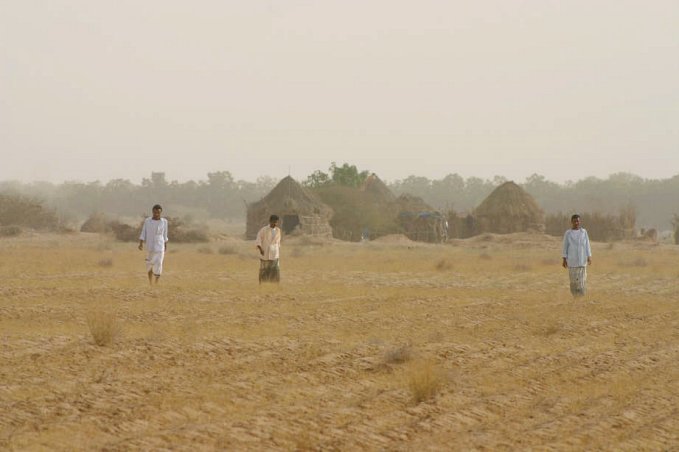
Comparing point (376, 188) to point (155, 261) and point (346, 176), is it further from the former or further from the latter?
point (155, 261)

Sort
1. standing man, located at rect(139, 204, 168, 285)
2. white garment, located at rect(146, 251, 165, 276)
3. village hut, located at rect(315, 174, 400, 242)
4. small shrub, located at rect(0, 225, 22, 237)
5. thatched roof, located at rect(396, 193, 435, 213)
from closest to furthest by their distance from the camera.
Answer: standing man, located at rect(139, 204, 168, 285) < white garment, located at rect(146, 251, 165, 276) < small shrub, located at rect(0, 225, 22, 237) < village hut, located at rect(315, 174, 400, 242) < thatched roof, located at rect(396, 193, 435, 213)

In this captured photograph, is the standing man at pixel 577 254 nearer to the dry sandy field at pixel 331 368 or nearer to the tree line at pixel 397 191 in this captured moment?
the dry sandy field at pixel 331 368

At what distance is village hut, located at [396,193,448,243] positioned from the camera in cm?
4562

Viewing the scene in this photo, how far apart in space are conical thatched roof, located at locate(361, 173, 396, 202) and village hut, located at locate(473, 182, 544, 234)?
4.89 metres

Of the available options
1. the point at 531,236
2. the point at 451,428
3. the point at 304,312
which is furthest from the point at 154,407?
the point at 531,236

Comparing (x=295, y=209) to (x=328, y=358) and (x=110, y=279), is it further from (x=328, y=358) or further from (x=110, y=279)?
(x=328, y=358)

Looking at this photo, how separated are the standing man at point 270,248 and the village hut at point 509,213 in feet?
104

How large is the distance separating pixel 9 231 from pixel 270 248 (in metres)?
27.8

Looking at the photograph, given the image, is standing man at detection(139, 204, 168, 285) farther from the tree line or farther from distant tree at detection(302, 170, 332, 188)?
the tree line

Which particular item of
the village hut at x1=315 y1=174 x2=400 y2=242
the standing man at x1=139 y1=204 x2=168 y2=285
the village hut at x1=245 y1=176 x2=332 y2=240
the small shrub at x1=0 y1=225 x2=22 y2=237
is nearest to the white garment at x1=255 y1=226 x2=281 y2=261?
the standing man at x1=139 y1=204 x2=168 y2=285

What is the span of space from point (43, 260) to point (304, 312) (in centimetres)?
1297

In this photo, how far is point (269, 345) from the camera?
8.81m

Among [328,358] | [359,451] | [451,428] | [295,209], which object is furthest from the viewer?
[295,209]

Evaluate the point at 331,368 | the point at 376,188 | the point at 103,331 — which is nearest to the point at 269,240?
the point at 103,331
